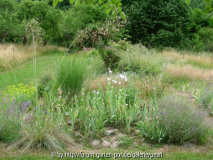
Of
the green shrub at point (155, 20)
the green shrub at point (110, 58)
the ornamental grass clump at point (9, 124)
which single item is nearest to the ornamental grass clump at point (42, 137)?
the ornamental grass clump at point (9, 124)

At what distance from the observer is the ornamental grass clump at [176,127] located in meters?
3.81

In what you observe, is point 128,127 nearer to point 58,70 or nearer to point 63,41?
point 58,70

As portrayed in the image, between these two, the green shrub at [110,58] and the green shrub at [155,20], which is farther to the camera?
the green shrub at [155,20]

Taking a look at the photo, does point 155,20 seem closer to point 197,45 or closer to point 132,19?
point 132,19

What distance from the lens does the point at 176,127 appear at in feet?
12.4

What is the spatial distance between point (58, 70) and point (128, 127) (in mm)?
2192

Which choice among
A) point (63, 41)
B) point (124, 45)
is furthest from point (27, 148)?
point (63, 41)

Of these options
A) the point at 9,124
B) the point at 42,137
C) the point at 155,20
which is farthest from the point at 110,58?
the point at 155,20

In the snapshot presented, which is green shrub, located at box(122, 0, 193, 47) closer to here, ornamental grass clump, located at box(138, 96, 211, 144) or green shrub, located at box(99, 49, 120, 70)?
green shrub, located at box(99, 49, 120, 70)

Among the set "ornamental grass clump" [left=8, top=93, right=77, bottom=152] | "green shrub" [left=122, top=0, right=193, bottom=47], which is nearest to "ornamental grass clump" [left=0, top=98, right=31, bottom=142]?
"ornamental grass clump" [left=8, top=93, right=77, bottom=152]

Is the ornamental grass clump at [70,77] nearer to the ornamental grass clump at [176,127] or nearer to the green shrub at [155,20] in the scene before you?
the ornamental grass clump at [176,127]

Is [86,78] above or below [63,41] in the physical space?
above

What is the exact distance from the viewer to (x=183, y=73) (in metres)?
9.09

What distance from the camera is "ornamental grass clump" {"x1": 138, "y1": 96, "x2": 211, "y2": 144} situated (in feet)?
12.5
